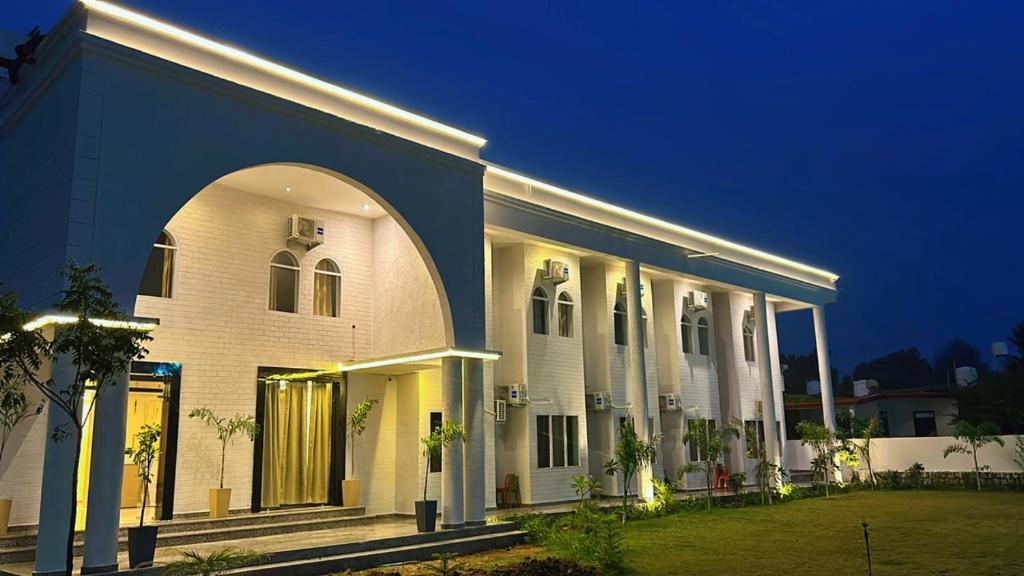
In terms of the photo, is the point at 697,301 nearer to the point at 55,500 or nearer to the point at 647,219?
the point at 647,219

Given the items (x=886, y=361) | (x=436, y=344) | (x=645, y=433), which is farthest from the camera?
Answer: (x=886, y=361)

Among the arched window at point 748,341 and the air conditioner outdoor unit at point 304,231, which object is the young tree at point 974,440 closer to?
the arched window at point 748,341

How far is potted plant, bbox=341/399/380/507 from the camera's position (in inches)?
530

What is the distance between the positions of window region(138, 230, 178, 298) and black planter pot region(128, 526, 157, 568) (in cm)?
452

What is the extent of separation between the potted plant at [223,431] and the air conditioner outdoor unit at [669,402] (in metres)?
10.4

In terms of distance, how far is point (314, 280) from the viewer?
14.0m

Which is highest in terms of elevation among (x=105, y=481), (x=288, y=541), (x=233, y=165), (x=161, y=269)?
(x=233, y=165)

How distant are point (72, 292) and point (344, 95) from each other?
16.6 feet

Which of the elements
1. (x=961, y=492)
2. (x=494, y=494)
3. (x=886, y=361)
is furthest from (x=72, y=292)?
(x=886, y=361)

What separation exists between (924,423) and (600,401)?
54.9 feet

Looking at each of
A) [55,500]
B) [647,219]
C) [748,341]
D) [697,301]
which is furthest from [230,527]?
[748,341]

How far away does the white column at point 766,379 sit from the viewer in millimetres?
19438

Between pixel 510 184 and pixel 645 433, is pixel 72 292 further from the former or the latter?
pixel 645 433

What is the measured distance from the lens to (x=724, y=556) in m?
10.4
